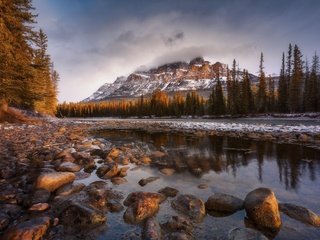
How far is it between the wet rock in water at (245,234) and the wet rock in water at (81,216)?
2328mm

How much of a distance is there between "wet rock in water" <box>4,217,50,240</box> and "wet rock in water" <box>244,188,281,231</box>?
3.72 metres

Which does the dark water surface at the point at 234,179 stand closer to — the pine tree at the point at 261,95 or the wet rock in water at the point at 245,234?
the wet rock in water at the point at 245,234

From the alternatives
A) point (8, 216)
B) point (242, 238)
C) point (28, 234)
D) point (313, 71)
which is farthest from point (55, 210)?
point (313, 71)

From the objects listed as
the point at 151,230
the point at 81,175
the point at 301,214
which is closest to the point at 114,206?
the point at 151,230

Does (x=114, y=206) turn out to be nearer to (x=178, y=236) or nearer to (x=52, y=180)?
(x=178, y=236)

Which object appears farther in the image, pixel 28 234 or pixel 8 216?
pixel 8 216

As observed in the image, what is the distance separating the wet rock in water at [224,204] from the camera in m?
4.84

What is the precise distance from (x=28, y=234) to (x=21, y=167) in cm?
460

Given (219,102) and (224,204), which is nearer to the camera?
(224,204)

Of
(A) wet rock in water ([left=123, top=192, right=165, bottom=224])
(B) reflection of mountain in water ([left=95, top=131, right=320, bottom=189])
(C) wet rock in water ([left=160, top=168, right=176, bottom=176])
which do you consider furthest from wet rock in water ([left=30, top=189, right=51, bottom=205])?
(B) reflection of mountain in water ([left=95, top=131, right=320, bottom=189])

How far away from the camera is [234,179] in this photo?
23.4ft

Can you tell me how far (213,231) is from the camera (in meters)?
4.02

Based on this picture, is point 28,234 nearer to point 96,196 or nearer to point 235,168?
point 96,196

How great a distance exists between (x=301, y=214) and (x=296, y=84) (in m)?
53.1
